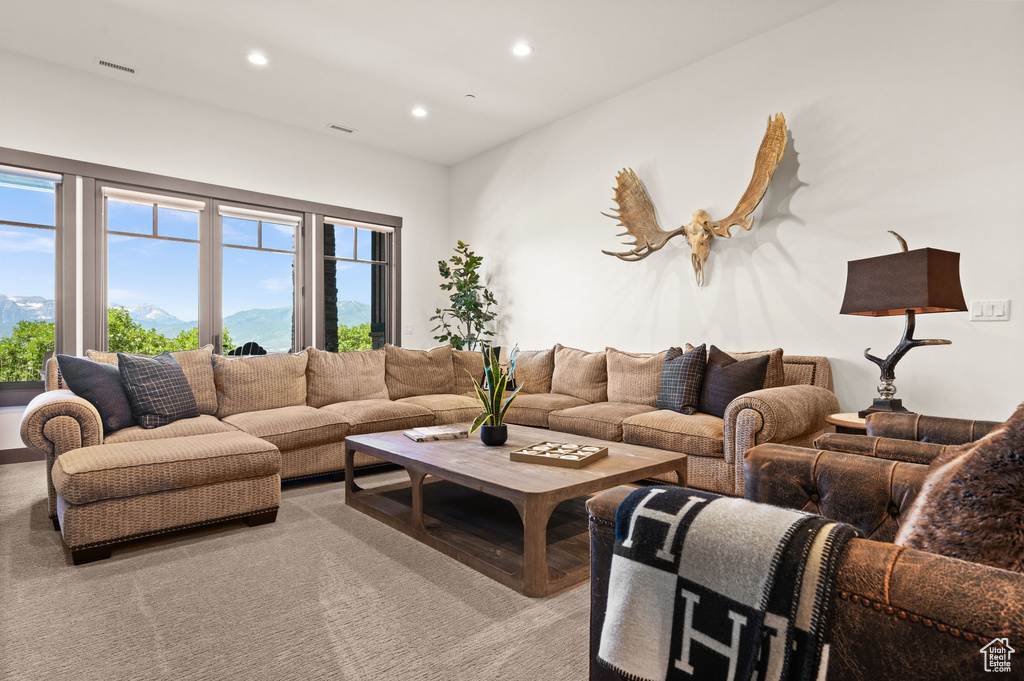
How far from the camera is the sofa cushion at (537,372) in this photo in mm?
4637

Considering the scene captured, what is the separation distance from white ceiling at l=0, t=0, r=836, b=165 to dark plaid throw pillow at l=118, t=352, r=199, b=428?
7.14ft

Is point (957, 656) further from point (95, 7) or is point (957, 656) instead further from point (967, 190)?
point (95, 7)

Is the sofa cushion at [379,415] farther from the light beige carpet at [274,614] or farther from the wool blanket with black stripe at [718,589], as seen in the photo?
the wool blanket with black stripe at [718,589]

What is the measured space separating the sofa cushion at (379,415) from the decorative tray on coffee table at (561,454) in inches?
56.0

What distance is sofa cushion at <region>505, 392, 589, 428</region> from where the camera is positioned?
396 cm

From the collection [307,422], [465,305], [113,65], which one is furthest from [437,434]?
[113,65]

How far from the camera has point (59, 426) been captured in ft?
7.84

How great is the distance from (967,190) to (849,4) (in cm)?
133

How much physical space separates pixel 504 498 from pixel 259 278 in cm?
420

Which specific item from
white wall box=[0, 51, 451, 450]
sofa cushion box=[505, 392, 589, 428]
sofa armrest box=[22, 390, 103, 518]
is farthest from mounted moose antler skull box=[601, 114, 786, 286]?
sofa armrest box=[22, 390, 103, 518]

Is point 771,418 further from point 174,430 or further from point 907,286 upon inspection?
point 174,430

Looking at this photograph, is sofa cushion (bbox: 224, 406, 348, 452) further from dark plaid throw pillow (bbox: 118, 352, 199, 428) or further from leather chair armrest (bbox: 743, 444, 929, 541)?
leather chair armrest (bbox: 743, 444, 929, 541)

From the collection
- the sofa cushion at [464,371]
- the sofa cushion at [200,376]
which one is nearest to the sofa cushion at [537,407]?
the sofa cushion at [464,371]

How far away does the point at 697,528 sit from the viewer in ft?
2.56
